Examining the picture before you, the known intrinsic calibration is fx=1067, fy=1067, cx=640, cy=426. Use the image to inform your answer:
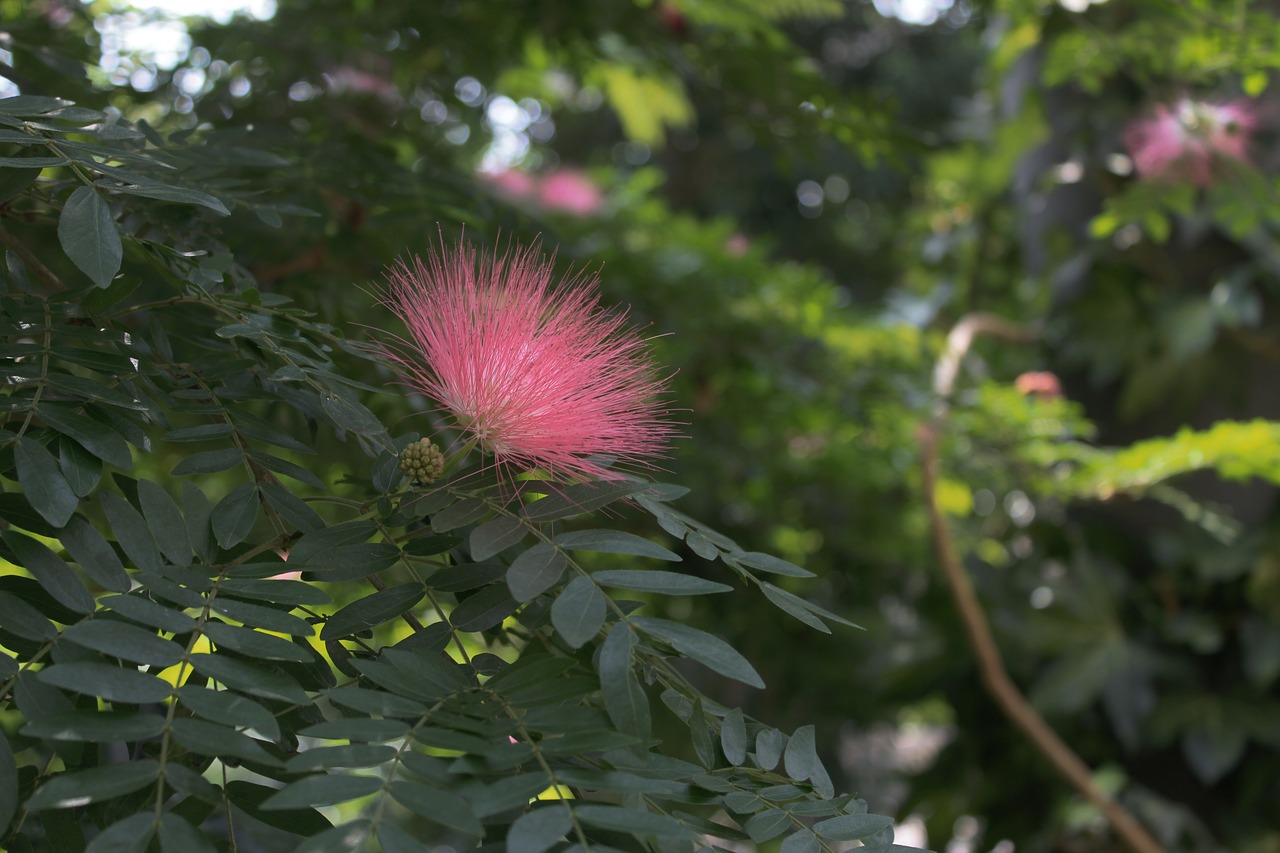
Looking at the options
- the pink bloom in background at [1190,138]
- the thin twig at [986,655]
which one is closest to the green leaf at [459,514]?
the thin twig at [986,655]

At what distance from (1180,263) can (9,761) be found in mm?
2308

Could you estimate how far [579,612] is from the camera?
523 mm

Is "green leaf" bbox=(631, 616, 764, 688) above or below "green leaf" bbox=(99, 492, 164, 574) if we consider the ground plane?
above

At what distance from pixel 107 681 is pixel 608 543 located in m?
0.24

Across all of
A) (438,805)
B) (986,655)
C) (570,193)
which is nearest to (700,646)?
(438,805)

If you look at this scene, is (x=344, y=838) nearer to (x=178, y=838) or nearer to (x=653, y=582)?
(x=178, y=838)

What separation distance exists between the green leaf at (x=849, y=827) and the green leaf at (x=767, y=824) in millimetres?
19

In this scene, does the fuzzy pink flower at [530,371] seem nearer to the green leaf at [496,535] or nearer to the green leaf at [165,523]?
the green leaf at [496,535]

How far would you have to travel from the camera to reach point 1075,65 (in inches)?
68.1

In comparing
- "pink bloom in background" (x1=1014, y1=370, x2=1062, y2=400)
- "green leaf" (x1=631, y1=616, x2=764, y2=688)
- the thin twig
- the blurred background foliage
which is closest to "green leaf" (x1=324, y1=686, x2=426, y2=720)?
"green leaf" (x1=631, y1=616, x2=764, y2=688)

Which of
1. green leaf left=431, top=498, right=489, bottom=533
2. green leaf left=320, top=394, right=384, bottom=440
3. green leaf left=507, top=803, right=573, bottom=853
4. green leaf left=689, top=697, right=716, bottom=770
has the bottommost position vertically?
green leaf left=689, top=697, right=716, bottom=770

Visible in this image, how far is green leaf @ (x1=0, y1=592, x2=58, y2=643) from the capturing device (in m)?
0.51

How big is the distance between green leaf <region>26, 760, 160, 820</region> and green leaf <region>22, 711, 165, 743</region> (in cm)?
1

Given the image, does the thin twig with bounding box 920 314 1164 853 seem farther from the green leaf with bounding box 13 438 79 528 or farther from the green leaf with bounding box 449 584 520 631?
the green leaf with bounding box 13 438 79 528
